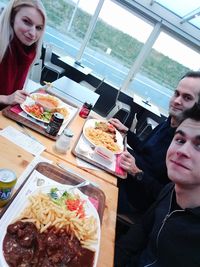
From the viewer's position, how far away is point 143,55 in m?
5.93

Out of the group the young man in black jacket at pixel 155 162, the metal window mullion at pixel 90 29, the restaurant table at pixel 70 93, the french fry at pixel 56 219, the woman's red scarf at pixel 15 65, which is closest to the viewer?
the french fry at pixel 56 219

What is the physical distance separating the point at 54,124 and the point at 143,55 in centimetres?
515

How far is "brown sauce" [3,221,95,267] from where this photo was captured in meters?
0.68

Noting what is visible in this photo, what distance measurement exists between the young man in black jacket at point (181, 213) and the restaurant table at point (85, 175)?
0.88ft

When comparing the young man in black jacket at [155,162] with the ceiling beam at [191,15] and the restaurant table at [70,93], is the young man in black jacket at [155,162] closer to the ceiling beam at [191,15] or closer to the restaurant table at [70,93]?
the restaurant table at [70,93]

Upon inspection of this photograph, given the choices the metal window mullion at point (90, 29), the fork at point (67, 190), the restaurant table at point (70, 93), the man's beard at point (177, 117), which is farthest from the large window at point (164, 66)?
the fork at point (67, 190)

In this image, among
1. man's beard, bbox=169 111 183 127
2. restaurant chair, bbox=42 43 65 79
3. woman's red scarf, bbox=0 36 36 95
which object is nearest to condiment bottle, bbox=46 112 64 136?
man's beard, bbox=169 111 183 127

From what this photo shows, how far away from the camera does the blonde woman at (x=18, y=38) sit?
5.72ft

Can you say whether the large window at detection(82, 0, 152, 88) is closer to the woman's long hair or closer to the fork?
the woman's long hair

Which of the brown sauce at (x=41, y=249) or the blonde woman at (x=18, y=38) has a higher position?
the blonde woman at (x=18, y=38)

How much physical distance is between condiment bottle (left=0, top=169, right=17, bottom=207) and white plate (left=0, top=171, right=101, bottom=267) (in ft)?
0.11

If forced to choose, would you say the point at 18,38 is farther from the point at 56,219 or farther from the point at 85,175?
the point at 56,219

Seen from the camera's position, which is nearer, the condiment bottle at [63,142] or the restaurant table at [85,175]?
the restaurant table at [85,175]

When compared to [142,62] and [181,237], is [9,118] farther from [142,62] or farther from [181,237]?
[142,62]
